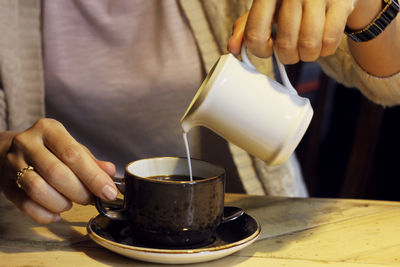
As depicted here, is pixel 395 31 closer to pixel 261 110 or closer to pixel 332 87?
pixel 261 110

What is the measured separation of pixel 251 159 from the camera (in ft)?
4.18

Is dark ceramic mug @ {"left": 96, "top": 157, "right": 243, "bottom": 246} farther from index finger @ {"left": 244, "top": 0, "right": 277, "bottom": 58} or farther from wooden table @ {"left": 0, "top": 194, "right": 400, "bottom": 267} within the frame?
index finger @ {"left": 244, "top": 0, "right": 277, "bottom": 58}

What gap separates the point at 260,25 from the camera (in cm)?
70

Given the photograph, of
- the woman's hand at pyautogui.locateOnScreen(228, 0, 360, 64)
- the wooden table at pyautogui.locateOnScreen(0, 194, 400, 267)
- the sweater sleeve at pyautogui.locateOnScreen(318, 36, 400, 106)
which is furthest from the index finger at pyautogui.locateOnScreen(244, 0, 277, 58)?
the sweater sleeve at pyautogui.locateOnScreen(318, 36, 400, 106)

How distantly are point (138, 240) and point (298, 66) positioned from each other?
1301 mm

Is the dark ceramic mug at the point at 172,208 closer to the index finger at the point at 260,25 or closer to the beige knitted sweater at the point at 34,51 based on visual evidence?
the index finger at the point at 260,25

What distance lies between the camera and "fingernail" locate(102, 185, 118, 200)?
76 cm

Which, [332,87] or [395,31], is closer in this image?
[395,31]

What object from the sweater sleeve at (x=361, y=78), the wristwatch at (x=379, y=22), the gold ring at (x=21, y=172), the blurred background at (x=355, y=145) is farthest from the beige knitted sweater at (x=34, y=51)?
the gold ring at (x=21, y=172)

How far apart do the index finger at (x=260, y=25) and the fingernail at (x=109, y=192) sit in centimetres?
28

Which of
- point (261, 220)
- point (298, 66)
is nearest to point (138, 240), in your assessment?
point (261, 220)

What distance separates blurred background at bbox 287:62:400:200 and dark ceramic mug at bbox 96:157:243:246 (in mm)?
833

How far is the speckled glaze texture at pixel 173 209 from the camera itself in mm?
708

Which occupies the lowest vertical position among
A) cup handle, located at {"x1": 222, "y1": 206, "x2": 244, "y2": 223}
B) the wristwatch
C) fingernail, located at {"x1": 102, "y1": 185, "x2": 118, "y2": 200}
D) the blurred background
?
the blurred background
